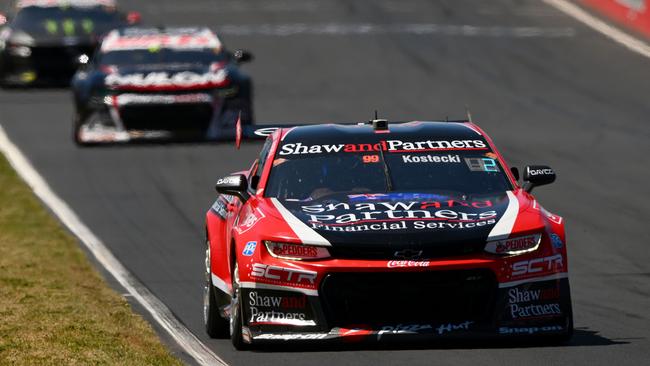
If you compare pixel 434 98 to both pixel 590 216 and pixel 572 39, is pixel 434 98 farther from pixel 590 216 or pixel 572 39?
pixel 590 216

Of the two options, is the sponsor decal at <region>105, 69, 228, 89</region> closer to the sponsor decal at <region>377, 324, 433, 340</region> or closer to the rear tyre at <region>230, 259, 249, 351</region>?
the rear tyre at <region>230, 259, 249, 351</region>

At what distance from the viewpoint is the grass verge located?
10.1 metres

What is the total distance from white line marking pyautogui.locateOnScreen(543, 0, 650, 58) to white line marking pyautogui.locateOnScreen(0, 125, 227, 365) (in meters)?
11.0

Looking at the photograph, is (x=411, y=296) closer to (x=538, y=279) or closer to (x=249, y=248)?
(x=538, y=279)

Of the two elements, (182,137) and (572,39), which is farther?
(572,39)

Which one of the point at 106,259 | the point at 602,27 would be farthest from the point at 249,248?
the point at 602,27

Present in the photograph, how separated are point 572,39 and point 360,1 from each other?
684 cm

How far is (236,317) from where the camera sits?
1039 cm

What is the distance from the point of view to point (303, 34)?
34.6 metres

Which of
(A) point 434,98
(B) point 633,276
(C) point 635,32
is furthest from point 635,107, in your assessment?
(B) point 633,276

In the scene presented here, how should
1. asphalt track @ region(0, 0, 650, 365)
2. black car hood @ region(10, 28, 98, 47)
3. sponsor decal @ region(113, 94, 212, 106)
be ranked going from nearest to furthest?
1. asphalt track @ region(0, 0, 650, 365)
2. sponsor decal @ region(113, 94, 212, 106)
3. black car hood @ region(10, 28, 98, 47)

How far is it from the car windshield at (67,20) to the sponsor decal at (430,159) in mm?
18171

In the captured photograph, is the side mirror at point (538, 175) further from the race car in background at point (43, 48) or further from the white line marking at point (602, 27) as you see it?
the white line marking at point (602, 27)

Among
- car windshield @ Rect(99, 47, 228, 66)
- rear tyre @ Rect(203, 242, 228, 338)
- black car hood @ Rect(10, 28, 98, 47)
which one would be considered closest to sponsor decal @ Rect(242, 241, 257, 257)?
rear tyre @ Rect(203, 242, 228, 338)
